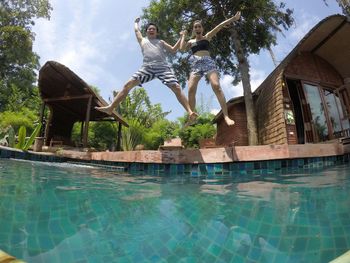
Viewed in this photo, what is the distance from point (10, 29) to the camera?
60.8 feet

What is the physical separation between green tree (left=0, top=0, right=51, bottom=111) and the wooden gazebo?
9.98 metres

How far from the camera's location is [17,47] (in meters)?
19.4

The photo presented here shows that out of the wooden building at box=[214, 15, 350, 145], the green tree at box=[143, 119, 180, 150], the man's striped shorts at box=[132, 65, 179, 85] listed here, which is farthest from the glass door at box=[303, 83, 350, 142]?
the green tree at box=[143, 119, 180, 150]

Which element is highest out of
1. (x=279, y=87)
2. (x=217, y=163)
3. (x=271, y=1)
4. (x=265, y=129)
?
(x=271, y=1)

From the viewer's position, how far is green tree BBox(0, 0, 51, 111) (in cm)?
1917

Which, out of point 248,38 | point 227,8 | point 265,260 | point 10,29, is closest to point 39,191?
point 265,260

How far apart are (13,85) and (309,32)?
19885mm

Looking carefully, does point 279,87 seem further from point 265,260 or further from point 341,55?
point 265,260

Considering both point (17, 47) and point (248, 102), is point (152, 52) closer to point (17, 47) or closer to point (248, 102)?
point (248, 102)

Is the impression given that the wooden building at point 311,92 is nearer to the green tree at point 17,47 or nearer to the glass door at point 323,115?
the glass door at point 323,115

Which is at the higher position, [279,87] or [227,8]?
[227,8]

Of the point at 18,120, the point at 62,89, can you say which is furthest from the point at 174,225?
the point at 18,120

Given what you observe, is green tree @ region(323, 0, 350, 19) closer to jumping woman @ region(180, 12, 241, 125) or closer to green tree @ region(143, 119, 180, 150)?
jumping woman @ region(180, 12, 241, 125)

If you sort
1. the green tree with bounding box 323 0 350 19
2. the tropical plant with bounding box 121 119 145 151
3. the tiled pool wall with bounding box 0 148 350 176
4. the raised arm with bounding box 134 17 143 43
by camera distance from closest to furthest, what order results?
the tiled pool wall with bounding box 0 148 350 176 < the raised arm with bounding box 134 17 143 43 < the green tree with bounding box 323 0 350 19 < the tropical plant with bounding box 121 119 145 151
